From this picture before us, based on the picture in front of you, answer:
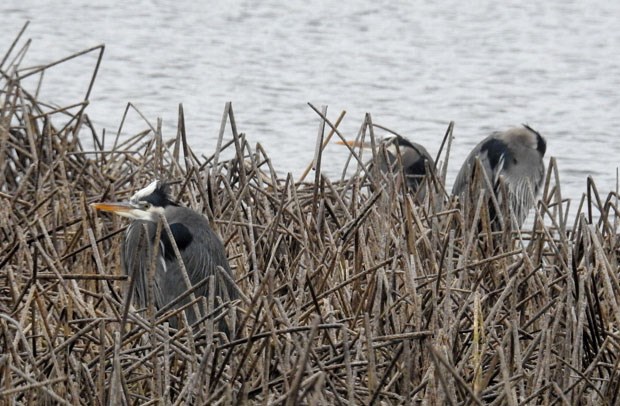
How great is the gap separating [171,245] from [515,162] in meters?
3.13

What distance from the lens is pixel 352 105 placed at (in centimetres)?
1308

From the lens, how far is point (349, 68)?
15.0 metres

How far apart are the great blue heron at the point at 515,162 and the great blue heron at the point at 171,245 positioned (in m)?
2.61

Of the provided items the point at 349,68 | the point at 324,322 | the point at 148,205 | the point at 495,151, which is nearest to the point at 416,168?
the point at 495,151

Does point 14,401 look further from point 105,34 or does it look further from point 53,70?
point 105,34

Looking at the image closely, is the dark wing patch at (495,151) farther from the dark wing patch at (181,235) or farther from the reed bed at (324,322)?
the dark wing patch at (181,235)

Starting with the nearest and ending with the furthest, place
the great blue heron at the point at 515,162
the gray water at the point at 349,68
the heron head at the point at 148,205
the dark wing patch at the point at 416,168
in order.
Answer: the heron head at the point at 148,205, the great blue heron at the point at 515,162, the dark wing patch at the point at 416,168, the gray water at the point at 349,68

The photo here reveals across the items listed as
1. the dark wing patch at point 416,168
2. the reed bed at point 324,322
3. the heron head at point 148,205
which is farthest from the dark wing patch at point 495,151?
the heron head at point 148,205

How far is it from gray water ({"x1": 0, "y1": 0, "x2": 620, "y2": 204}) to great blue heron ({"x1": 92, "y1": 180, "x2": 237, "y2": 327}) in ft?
16.2

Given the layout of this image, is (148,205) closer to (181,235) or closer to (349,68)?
(181,235)

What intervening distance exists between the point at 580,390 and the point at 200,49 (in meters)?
12.2

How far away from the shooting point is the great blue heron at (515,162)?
7.68 m

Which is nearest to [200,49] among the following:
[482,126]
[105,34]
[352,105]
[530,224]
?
[105,34]

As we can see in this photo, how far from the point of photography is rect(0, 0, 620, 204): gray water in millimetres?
11898
